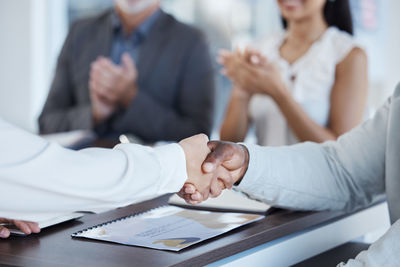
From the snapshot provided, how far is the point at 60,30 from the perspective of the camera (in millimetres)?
5270

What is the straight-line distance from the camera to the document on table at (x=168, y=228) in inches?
38.5

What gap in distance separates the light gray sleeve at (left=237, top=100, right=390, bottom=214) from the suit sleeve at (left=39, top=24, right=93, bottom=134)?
1547 millimetres

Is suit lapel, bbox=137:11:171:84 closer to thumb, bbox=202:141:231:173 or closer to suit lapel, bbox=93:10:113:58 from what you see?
suit lapel, bbox=93:10:113:58

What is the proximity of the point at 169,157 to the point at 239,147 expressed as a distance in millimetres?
245

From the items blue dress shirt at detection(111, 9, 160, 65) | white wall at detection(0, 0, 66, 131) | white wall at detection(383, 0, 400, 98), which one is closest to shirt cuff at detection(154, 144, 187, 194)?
blue dress shirt at detection(111, 9, 160, 65)

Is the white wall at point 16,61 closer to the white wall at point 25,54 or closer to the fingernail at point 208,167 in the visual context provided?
the white wall at point 25,54

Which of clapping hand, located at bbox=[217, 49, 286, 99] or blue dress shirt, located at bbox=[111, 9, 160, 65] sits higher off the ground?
blue dress shirt, located at bbox=[111, 9, 160, 65]

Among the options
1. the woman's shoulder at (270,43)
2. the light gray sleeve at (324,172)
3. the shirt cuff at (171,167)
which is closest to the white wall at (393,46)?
the woman's shoulder at (270,43)

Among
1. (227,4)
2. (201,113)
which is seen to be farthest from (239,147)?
(227,4)

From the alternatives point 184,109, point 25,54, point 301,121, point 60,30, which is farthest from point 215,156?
point 60,30

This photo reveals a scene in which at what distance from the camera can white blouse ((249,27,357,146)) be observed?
220cm

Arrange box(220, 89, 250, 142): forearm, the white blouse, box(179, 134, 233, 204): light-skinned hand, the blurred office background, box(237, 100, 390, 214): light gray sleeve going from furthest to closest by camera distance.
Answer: the blurred office background → box(220, 89, 250, 142): forearm → the white blouse → box(237, 100, 390, 214): light gray sleeve → box(179, 134, 233, 204): light-skinned hand

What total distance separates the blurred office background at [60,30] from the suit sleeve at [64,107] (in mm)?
1551

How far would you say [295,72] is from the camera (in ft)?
7.48
